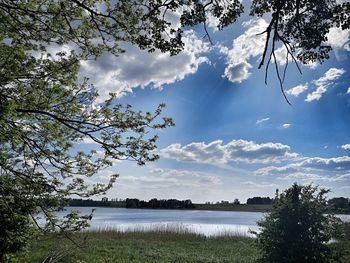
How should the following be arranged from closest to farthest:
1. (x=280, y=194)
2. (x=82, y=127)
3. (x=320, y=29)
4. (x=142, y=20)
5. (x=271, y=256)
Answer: (x=320, y=29), (x=142, y=20), (x=82, y=127), (x=271, y=256), (x=280, y=194)

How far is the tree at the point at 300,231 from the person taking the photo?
1148 centimetres

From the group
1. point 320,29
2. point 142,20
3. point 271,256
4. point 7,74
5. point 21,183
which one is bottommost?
point 271,256

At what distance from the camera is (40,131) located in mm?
7180

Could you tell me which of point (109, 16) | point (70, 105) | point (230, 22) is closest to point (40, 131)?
point (70, 105)

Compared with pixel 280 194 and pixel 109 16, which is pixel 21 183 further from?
pixel 280 194

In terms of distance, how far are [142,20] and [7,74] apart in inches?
104

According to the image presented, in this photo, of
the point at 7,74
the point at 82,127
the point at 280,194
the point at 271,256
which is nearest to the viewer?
the point at 7,74

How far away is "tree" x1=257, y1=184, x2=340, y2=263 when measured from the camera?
11477 mm

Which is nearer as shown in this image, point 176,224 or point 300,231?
point 300,231

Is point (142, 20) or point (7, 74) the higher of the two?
point (142, 20)

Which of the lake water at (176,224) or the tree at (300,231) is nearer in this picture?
the tree at (300,231)

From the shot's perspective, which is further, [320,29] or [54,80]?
[54,80]

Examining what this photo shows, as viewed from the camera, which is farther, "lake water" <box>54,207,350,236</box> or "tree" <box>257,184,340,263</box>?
"lake water" <box>54,207,350,236</box>

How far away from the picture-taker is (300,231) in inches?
459
